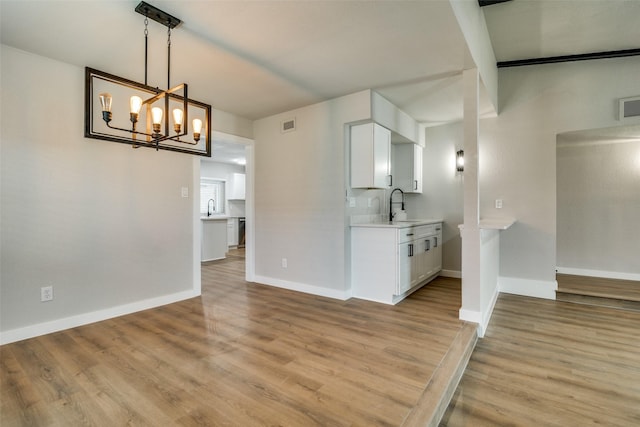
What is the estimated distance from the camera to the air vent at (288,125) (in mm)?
4125

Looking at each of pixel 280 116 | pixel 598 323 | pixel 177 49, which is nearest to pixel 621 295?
pixel 598 323

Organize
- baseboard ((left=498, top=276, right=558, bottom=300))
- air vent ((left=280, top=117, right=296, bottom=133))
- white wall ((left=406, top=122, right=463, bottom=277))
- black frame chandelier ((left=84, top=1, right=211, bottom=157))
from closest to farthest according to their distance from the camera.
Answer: black frame chandelier ((left=84, top=1, right=211, bottom=157)) → baseboard ((left=498, top=276, right=558, bottom=300)) → air vent ((left=280, top=117, right=296, bottom=133)) → white wall ((left=406, top=122, right=463, bottom=277))

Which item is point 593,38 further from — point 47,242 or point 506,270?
point 47,242

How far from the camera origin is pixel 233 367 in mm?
2078

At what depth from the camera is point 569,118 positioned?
3.69 meters

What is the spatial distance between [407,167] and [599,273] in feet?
10.8

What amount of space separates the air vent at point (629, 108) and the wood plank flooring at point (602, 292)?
2086mm

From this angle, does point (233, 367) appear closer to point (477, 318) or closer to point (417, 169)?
point (477, 318)

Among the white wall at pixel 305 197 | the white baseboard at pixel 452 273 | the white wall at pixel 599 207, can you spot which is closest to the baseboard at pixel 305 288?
the white wall at pixel 305 197

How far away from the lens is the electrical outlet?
8.70ft

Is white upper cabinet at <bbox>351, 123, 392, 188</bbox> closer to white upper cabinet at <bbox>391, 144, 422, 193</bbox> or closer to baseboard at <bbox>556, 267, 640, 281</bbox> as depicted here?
white upper cabinet at <bbox>391, 144, 422, 193</bbox>

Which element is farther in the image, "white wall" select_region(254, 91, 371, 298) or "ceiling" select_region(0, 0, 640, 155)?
"white wall" select_region(254, 91, 371, 298)

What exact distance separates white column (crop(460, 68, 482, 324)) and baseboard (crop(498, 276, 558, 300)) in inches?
64.6

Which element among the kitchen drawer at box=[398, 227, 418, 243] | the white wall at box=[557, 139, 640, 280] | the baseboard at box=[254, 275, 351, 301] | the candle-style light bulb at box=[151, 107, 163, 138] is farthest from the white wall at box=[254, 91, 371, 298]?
the white wall at box=[557, 139, 640, 280]
